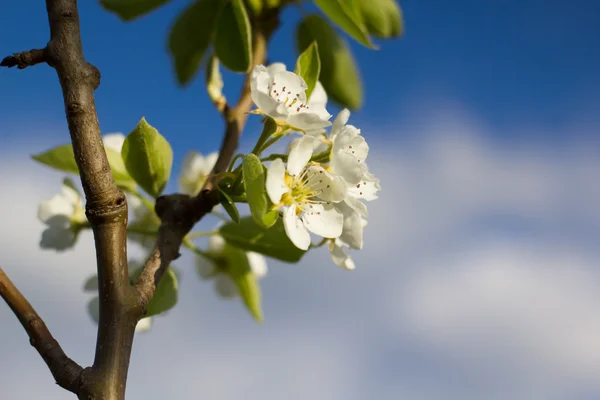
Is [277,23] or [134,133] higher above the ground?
[277,23]

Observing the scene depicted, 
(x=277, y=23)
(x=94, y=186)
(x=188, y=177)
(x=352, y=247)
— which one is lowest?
(x=94, y=186)

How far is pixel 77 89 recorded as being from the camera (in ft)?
2.64

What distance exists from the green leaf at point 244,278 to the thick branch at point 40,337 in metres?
0.61

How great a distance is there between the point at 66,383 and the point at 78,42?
0.42 metres

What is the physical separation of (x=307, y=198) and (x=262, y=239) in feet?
0.81

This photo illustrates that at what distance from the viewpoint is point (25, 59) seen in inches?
33.6

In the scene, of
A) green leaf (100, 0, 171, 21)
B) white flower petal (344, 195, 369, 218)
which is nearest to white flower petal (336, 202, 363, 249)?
white flower petal (344, 195, 369, 218)

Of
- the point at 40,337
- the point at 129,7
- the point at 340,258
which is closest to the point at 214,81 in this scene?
the point at 129,7

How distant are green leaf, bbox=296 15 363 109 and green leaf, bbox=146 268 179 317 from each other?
691 millimetres

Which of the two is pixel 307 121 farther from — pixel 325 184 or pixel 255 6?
pixel 255 6

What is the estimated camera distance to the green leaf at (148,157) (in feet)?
3.46

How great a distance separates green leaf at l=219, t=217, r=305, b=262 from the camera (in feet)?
3.67

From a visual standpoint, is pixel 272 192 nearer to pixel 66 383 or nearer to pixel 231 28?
pixel 66 383

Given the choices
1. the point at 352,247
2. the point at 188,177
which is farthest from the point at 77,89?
the point at 188,177
